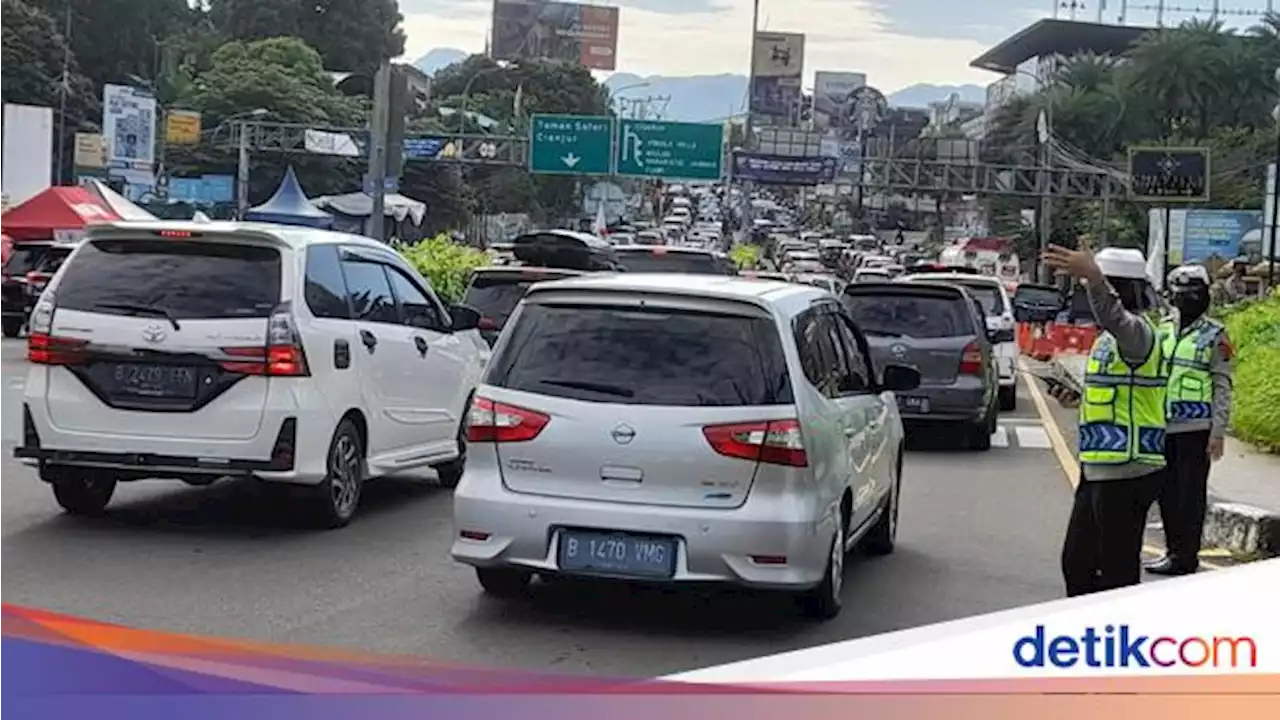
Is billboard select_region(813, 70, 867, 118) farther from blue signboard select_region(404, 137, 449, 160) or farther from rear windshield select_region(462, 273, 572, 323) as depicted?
rear windshield select_region(462, 273, 572, 323)

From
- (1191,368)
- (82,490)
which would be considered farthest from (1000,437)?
(82,490)

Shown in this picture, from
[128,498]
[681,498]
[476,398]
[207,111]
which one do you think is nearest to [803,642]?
[681,498]

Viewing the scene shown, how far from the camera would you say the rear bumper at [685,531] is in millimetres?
7164

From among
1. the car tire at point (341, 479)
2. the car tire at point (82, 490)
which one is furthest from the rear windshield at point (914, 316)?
the car tire at point (82, 490)

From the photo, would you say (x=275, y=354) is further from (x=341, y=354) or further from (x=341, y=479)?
(x=341, y=479)

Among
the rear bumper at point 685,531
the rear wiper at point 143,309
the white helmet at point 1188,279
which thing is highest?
the white helmet at point 1188,279

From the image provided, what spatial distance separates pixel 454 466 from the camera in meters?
12.3

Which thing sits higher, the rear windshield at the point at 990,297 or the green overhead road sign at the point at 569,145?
the green overhead road sign at the point at 569,145

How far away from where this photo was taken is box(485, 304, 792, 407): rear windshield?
730 centimetres

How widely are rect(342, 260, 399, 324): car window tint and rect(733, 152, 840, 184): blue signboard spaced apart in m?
50.0

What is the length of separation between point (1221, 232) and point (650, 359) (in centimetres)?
4956

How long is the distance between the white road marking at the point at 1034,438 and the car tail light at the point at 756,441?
10.5 meters

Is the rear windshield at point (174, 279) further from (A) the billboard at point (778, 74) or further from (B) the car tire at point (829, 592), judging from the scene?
(A) the billboard at point (778, 74)

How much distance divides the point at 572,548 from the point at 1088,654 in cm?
358
